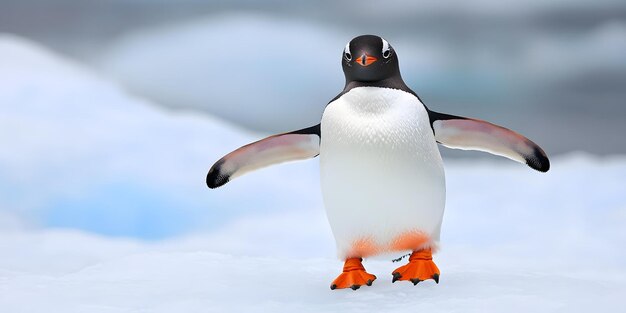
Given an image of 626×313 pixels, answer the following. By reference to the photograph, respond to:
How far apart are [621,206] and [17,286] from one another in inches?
89.6

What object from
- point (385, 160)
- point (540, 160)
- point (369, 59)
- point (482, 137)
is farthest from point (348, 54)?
point (540, 160)

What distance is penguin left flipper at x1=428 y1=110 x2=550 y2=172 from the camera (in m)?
1.71

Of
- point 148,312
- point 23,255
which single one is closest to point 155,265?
point 148,312

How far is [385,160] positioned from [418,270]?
254 millimetres

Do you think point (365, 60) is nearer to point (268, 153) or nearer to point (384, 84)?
point (384, 84)

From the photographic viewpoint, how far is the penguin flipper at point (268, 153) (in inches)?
70.4

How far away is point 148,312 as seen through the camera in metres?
1.59

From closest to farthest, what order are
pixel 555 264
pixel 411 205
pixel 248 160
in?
pixel 411 205, pixel 248 160, pixel 555 264

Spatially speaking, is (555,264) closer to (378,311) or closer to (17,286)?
(378,311)

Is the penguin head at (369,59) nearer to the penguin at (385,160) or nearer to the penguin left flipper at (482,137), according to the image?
the penguin at (385,160)

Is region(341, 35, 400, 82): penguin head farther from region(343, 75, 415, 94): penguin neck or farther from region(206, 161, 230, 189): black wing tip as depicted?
region(206, 161, 230, 189): black wing tip

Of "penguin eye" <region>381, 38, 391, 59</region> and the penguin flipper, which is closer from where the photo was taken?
"penguin eye" <region>381, 38, 391, 59</region>

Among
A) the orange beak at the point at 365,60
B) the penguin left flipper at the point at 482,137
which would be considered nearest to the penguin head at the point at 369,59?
the orange beak at the point at 365,60

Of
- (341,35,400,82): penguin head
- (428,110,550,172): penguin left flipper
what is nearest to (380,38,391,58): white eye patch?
(341,35,400,82): penguin head
